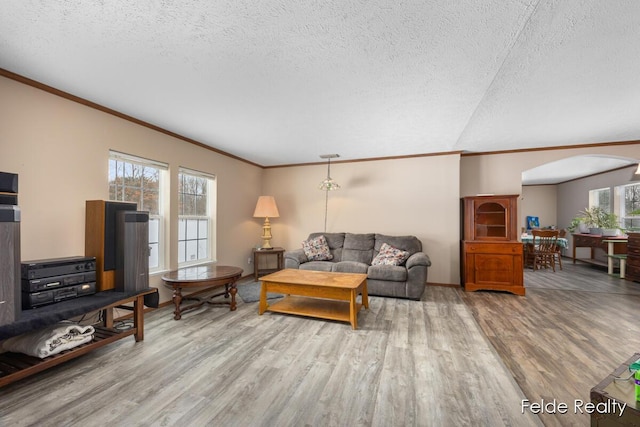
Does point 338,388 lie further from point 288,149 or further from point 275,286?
point 288,149

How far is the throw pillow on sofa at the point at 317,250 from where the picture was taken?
4.76 m

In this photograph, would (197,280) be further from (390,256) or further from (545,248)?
(545,248)

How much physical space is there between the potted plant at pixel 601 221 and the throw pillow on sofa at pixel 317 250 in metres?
6.22

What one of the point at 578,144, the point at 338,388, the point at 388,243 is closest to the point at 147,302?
the point at 338,388

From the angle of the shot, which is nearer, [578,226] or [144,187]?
[144,187]

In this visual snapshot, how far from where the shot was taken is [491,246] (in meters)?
4.28

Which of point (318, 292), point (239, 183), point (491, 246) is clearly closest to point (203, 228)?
point (239, 183)

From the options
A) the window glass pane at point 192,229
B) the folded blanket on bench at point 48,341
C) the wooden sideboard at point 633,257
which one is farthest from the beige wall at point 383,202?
the folded blanket on bench at point 48,341

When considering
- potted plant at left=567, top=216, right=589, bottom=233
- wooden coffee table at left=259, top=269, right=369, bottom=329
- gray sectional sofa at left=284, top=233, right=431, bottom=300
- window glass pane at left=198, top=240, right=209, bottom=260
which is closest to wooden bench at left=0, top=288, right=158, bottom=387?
wooden coffee table at left=259, top=269, right=369, bottom=329

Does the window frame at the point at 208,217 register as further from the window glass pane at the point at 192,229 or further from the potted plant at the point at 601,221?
the potted plant at the point at 601,221

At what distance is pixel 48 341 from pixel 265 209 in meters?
3.54

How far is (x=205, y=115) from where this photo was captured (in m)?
3.11

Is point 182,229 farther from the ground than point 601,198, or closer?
closer

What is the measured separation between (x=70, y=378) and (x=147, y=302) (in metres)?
0.76
